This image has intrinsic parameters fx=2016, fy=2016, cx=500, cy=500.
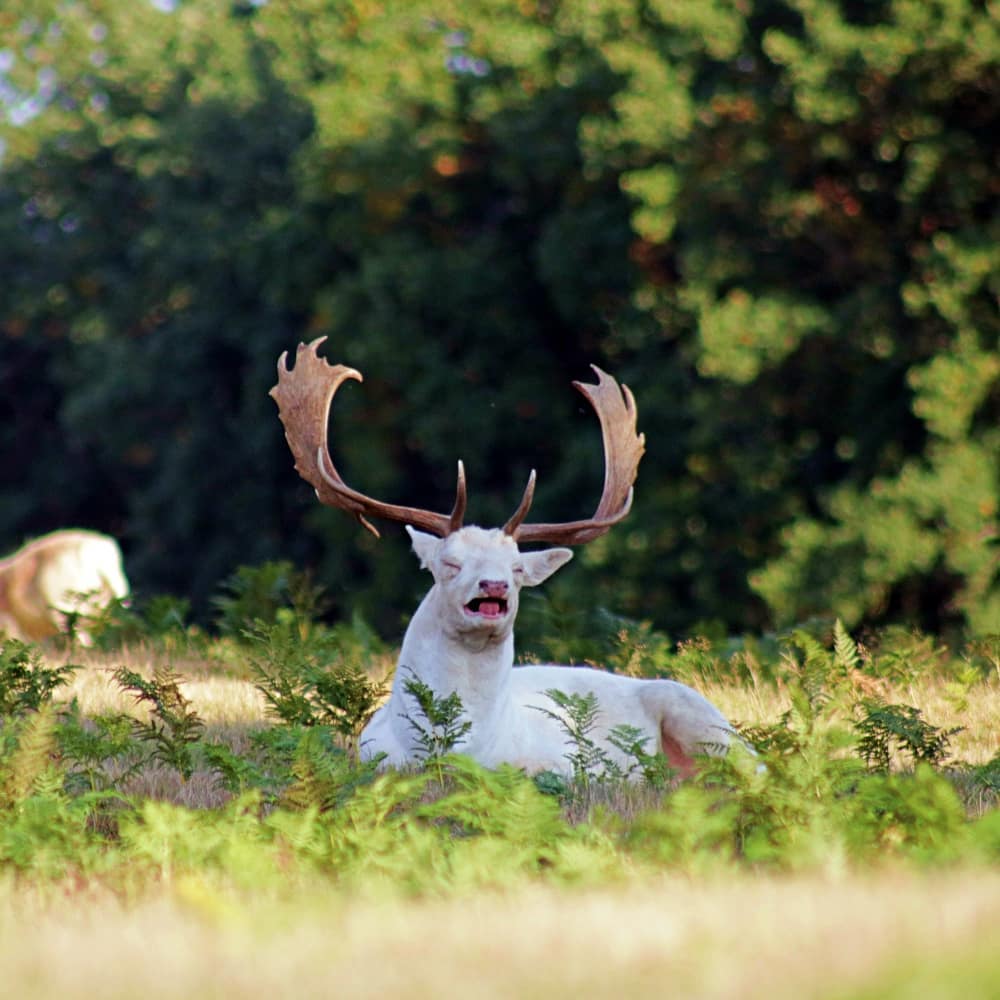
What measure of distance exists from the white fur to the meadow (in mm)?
261

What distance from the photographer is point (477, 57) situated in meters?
31.4

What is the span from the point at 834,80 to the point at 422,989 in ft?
66.5

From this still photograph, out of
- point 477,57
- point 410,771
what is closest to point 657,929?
point 410,771

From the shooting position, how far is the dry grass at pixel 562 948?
160 inches

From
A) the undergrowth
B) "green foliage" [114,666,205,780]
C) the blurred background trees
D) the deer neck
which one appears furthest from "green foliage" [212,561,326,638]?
the deer neck

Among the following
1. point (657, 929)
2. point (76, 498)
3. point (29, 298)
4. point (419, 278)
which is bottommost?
point (76, 498)

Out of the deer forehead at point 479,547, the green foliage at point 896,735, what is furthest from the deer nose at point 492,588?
the green foliage at point 896,735

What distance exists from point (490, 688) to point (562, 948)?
15.6 feet

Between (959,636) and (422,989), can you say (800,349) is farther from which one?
(422,989)

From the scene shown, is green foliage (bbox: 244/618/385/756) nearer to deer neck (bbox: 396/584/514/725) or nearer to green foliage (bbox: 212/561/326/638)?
deer neck (bbox: 396/584/514/725)

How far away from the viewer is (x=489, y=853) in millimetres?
6000

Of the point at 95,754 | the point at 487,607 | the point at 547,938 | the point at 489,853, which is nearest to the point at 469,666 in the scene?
the point at 487,607

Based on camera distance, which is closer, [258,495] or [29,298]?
[258,495]

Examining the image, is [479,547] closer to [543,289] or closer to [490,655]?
[490,655]
